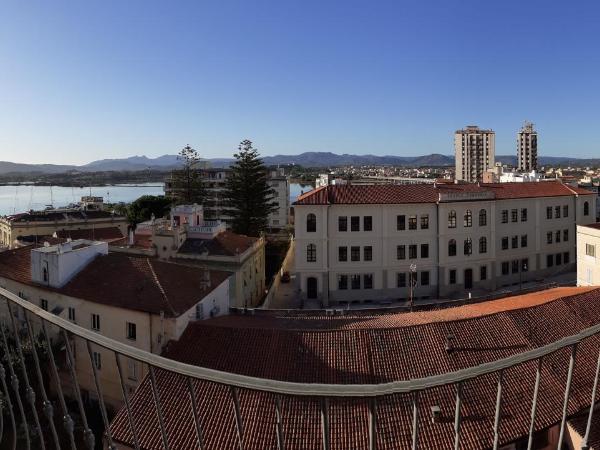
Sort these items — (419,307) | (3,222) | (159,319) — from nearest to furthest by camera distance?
(159,319)
(419,307)
(3,222)

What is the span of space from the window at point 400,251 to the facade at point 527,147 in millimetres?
99161

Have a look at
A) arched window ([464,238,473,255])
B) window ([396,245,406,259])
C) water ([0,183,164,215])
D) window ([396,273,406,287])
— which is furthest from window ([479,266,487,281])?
water ([0,183,164,215])

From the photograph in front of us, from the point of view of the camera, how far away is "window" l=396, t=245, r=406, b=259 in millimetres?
24344

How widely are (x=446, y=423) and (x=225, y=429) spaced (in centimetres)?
390

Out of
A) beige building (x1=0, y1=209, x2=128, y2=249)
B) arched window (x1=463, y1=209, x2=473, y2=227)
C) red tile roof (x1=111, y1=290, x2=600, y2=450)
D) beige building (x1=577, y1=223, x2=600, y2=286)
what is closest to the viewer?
red tile roof (x1=111, y1=290, x2=600, y2=450)

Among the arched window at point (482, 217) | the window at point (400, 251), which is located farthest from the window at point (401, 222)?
the arched window at point (482, 217)

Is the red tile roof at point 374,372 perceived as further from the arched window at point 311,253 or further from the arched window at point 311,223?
the arched window at point 311,223

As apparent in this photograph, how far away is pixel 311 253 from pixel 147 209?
19.4 meters

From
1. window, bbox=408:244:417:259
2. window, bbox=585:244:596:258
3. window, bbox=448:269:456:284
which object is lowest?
window, bbox=448:269:456:284

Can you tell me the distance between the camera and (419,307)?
18.2 meters

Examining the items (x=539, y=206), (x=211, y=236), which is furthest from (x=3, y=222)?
(x=539, y=206)

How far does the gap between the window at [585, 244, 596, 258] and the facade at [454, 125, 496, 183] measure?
104 m

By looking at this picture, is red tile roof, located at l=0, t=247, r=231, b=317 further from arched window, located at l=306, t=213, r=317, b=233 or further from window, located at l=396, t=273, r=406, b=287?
window, located at l=396, t=273, r=406, b=287

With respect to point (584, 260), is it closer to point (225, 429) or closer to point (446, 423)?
point (446, 423)
